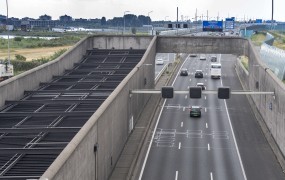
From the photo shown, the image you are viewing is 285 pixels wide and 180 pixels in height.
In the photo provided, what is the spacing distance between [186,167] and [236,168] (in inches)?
152

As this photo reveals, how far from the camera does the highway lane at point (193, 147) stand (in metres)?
37.2

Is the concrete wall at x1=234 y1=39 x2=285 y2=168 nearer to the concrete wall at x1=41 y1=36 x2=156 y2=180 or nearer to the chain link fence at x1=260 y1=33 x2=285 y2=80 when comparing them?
the chain link fence at x1=260 y1=33 x2=285 y2=80

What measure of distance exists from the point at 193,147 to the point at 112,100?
12.4 m

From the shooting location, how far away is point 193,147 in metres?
44.7

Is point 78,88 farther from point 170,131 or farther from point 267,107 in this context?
point 267,107

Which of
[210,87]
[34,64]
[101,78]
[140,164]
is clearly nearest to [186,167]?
[140,164]

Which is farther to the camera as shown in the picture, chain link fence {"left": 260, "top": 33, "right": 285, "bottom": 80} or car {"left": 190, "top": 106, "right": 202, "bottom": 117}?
chain link fence {"left": 260, "top": 33, "right": 285, "bottom": 80}

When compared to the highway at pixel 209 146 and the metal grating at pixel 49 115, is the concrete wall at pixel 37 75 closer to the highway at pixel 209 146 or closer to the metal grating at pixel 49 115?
the metal grating at pixel 49 115

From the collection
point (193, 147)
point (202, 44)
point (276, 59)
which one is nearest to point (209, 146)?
point (193, 147)

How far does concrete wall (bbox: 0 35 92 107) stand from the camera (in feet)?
132

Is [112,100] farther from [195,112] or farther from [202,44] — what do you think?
[202,44]

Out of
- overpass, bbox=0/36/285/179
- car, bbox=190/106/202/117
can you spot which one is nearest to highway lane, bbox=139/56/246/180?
car, bbox=190/106/202/117

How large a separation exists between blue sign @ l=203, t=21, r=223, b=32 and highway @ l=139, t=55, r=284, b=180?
65.2 meters

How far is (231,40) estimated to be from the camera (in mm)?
72750
